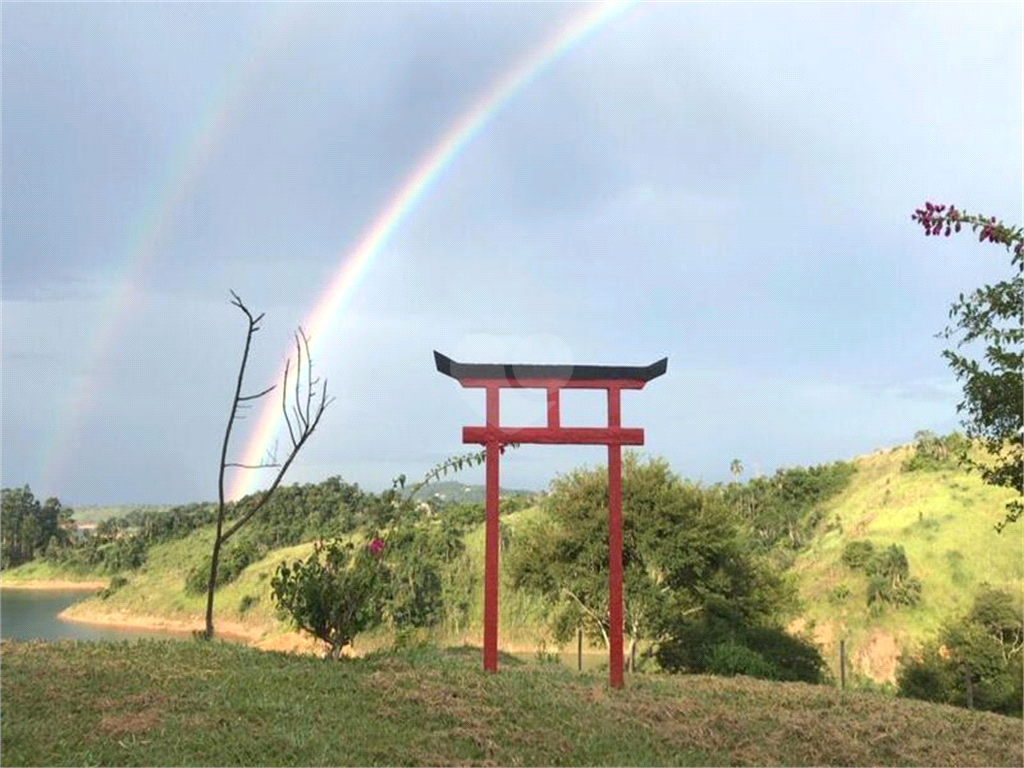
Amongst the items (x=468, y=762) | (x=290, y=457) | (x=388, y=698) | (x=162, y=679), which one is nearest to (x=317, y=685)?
(x=388, y=698)

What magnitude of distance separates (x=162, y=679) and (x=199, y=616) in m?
43.6

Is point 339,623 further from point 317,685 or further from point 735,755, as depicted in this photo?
point 735,755

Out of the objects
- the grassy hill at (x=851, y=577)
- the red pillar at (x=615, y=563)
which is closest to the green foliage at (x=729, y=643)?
the red pillar at (x=615, y=563)

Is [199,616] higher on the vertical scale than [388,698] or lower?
lower

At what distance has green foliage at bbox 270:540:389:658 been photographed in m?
9.05

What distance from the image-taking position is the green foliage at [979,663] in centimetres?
2317

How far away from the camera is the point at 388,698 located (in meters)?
7.03

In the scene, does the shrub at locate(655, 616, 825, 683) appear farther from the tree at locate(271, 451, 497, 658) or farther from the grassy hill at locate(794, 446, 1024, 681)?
the grassy hill at locate(794, 446, 1024, 681)

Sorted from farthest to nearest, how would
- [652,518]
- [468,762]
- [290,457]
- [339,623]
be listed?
[652,518] < [290,457] < [339,623] < [468,762]

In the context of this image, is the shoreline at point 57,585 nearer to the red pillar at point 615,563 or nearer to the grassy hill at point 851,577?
the grassy hill at point 851,577

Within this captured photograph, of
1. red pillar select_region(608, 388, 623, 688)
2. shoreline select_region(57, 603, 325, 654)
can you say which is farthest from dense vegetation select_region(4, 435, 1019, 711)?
red pillar select_region(608, 388, 623, 688)

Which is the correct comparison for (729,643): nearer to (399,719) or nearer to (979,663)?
(399,719)

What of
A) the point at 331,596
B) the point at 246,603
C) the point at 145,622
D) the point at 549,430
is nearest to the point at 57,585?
the point at 145,622

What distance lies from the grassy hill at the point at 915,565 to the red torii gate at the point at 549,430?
30.6 metres
